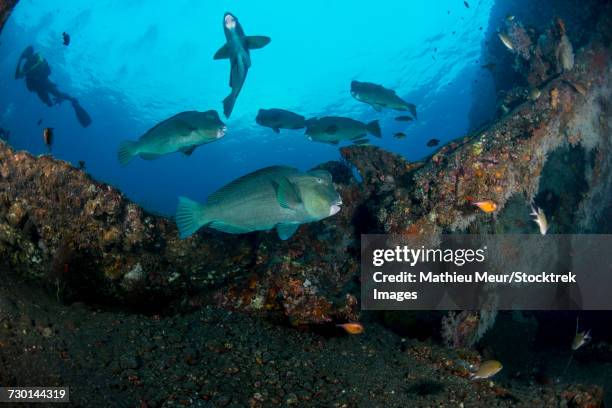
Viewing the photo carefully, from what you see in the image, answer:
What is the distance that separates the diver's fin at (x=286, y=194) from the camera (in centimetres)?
284

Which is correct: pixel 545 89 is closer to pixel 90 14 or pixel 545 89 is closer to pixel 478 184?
pixel 478 184

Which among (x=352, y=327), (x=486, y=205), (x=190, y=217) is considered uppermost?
(x=486, y=205)

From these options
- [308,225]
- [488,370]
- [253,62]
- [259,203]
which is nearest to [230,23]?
[259,203]

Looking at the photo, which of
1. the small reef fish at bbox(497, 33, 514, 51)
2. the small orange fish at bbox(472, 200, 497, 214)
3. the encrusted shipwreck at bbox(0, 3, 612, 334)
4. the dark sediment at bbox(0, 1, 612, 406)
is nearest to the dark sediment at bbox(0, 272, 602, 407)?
the dark sediment at bbox(0, 1, 612, 406)

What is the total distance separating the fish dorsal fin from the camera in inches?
115

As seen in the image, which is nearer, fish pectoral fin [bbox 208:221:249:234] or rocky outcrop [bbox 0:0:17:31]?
fish pectoral fin [bbox 208:221:249:234]

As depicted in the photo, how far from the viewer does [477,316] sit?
4.37 m

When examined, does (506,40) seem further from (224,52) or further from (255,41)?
(224,52)

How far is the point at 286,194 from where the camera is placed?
2.87m

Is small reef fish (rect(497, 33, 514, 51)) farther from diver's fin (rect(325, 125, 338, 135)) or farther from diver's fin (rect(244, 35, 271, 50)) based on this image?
diver's fin (rect(244, 35, 271, 50))

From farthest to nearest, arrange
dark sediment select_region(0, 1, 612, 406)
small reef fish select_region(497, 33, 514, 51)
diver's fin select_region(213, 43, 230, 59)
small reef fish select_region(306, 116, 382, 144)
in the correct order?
small reef fish select_region(497, 33, 514, 51) < small reef fish select_region(306, 116, 382, 144) < diver's fin select_region(213, 43, 230, 59) < dark sediment select_region(0, 1, 612, 406)

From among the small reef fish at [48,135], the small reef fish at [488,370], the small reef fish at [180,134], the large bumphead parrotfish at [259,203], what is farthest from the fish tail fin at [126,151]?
the small reef fish at [488,370]

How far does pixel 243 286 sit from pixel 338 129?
136 inches

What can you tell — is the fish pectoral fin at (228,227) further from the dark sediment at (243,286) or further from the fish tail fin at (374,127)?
the fish tail fin at (374,127)
